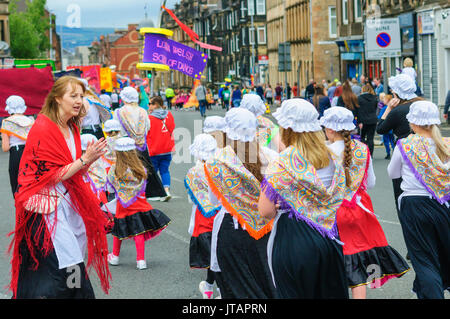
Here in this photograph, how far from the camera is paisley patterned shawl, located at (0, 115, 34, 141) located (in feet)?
34.9

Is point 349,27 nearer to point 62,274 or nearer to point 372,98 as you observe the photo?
point 372,98

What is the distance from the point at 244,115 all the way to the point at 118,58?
16619cm

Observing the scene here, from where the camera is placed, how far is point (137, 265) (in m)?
8.45

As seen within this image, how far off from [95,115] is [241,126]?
7625 mm

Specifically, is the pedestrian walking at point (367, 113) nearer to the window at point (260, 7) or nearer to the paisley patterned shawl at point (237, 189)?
the paisley patterned shawl at point (237, 189)

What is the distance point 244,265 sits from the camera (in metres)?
5.42

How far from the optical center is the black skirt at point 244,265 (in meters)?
5.41

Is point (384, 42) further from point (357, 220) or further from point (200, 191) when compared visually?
point (357, 220)

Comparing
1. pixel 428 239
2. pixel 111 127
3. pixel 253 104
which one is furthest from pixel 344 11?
pixel 428 239

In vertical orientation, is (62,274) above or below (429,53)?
below

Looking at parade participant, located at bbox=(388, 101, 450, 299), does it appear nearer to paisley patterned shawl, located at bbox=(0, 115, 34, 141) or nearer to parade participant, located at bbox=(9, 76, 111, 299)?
parade participant, located at bbox=(9, 76, 111, 299)

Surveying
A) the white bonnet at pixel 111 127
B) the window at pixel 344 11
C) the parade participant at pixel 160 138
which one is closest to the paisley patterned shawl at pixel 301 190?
the white bonnet at pixel 111 127

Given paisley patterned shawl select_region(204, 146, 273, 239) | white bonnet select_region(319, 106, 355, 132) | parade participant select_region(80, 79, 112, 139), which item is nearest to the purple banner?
parade participant select_region(80, 79, 112, 139)

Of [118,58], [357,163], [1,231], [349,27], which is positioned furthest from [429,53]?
[118,58]
